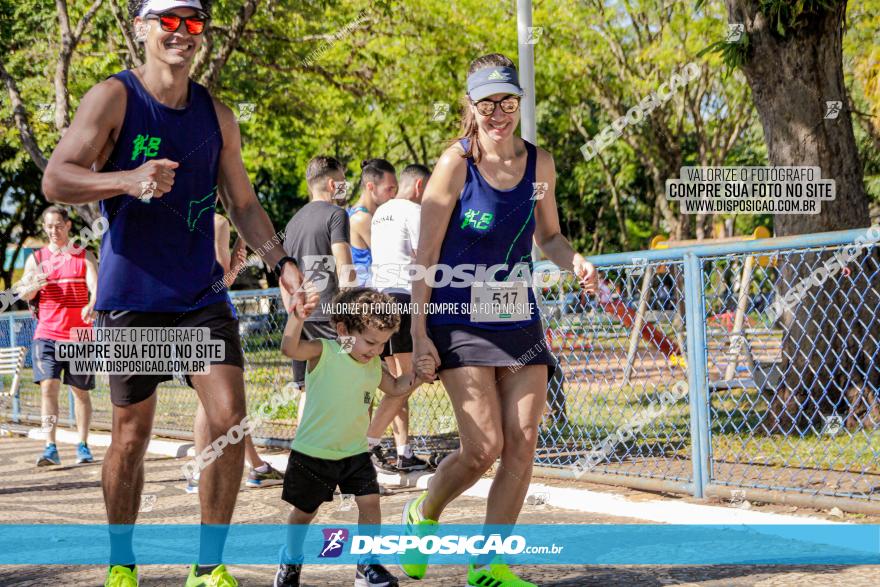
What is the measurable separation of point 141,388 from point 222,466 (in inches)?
17.4

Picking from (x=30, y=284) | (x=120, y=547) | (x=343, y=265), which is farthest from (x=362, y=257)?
(x=120, y=547)

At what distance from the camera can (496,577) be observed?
4098mm

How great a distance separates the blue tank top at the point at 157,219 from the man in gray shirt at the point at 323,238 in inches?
115

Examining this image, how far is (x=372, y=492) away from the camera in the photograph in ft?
14.0

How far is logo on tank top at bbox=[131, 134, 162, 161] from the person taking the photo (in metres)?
3.76

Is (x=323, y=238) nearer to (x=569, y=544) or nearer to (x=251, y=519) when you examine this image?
(x=251, y=519)

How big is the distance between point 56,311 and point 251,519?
12.7 feet

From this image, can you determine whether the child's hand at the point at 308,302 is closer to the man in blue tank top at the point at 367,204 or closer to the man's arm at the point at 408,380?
the man's arm at the point at 408,380

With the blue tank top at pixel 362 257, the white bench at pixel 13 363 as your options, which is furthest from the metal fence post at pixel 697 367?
the white bench at pixel 13 363

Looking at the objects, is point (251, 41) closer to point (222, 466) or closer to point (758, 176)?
point (758, 176)

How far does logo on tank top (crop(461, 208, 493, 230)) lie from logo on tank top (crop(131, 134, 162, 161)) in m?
1.24

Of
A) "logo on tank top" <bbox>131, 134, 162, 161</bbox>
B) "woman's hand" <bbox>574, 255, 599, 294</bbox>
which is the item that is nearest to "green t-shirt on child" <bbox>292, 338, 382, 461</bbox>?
"woman's hand" <bbox>574, 255, 599, 294</bbox>

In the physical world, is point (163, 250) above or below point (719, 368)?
above

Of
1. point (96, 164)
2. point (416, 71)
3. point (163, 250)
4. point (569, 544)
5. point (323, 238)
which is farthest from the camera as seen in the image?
point (416, 71)
